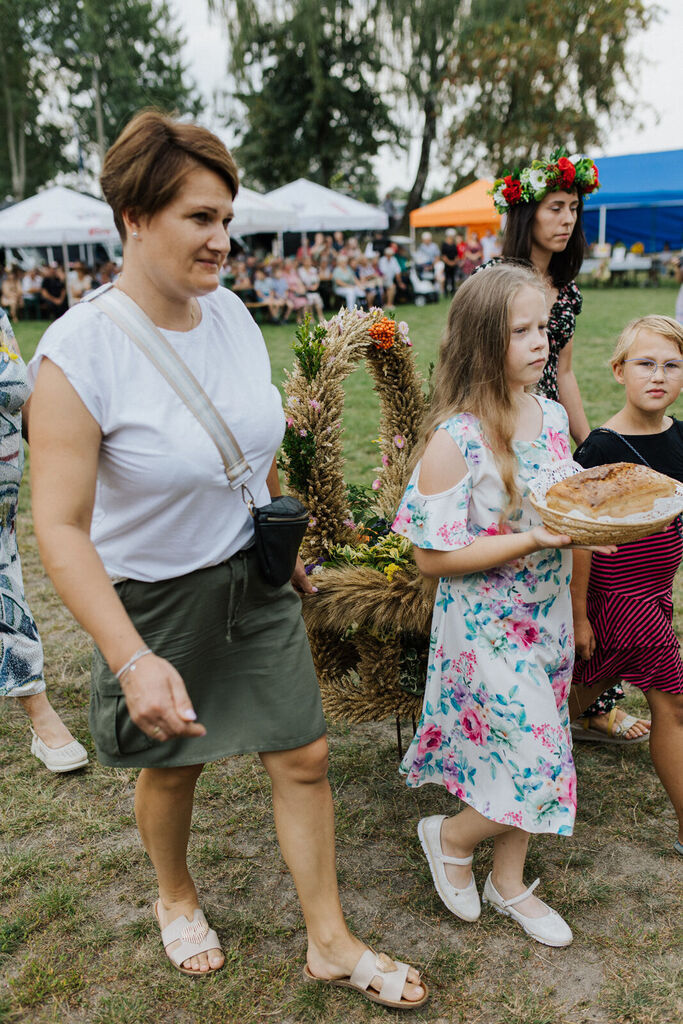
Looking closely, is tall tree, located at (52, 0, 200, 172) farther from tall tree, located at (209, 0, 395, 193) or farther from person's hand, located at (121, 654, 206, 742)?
person's hand, located at (121, 654, 206, 742)

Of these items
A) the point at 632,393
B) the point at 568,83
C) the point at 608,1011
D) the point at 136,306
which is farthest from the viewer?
the point at 568,83

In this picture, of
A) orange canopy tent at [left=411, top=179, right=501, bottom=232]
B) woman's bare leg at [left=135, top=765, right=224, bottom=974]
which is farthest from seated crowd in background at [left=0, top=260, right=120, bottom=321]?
woman's bare leg at [left=135, top=765, right=224, bottom=974]

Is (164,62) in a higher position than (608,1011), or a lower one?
higher

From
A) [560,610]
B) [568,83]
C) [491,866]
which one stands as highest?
[568,83]

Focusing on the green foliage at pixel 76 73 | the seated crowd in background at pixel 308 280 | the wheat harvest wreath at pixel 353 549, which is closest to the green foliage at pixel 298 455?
the wheat harvest wreath at pixel 353 549

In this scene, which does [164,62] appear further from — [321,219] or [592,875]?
[592,875]

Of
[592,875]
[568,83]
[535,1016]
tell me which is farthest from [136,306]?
[568,83]

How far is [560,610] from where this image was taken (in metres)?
2.12

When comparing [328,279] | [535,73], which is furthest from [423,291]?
[535,73]

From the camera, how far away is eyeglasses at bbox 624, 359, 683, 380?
238cm

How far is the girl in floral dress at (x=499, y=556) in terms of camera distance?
201cm

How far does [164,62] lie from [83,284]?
32.7m

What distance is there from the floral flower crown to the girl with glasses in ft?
3.11

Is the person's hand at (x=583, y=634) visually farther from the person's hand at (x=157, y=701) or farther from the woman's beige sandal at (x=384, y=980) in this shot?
the person's hand at (x=157, y=701)
